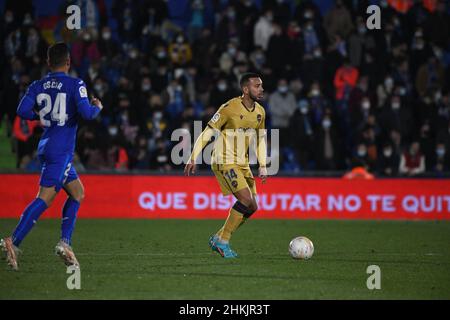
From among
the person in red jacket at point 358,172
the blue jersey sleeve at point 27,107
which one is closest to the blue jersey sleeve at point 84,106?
the blue jersey sleeve at point 27,107

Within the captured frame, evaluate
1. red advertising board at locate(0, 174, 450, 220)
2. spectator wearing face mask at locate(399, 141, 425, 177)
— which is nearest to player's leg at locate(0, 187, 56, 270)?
red advertising board at locate(0, 174, 450, 220)

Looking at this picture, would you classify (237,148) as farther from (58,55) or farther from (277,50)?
(277,50)

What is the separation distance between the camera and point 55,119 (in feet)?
33.2

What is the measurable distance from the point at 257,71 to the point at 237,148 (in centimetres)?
1012

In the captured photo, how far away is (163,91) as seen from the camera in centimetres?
2175

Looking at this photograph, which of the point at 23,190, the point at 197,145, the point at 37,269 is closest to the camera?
the point at 37,269

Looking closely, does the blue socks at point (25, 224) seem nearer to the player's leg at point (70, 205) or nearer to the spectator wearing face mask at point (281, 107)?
the player's leg at point (70, 205)

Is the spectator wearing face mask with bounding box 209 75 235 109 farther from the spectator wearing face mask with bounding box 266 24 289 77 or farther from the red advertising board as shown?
the red advertising board

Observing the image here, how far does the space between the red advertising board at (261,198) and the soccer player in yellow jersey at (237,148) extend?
24.2ft

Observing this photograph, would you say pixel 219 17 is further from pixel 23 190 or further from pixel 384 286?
pixel 384 286

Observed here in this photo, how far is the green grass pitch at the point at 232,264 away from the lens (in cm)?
883

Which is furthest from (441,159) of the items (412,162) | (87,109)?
(87,109)
